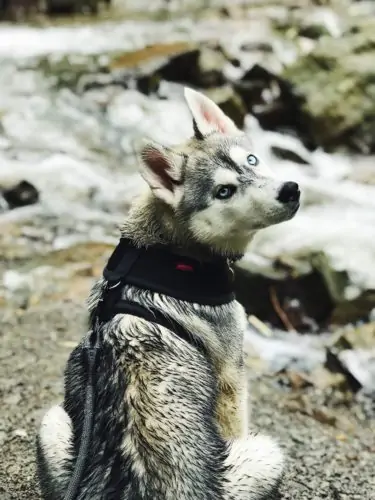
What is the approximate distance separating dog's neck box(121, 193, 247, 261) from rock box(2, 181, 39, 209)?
25.4ft

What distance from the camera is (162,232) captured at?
4039mm

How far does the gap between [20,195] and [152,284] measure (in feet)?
27.1

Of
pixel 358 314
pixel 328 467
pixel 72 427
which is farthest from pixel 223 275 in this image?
pixel 358 314

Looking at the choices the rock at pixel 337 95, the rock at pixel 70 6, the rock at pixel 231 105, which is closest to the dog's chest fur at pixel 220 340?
the rock at pixel 231 105

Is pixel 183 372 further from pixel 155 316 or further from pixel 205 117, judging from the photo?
pixel 205 117

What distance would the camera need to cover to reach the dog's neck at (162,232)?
400 cm

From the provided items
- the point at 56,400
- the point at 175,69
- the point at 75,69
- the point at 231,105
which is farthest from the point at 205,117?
the point at 75,69

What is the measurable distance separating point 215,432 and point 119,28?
18663mm

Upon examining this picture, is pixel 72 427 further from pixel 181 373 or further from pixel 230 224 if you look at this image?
pixel 230 224

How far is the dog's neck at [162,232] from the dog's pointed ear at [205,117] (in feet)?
1.86

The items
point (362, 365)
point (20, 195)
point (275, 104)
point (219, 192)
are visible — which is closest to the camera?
point (219, 192)

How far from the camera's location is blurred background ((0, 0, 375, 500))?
633 centimetres

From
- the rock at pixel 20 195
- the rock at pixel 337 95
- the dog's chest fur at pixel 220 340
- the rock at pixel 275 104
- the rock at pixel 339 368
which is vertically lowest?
the rock at pixel 20 195

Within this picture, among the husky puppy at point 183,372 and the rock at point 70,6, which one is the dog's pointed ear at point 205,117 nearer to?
the husky puppy at point 183,372
